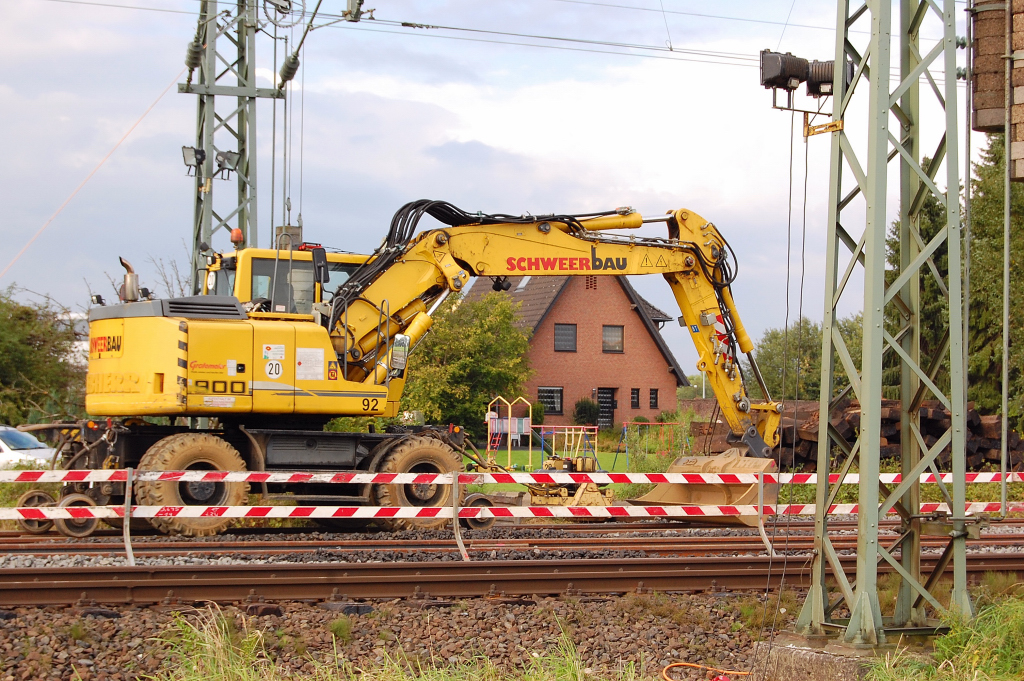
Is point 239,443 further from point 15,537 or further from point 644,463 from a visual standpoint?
point 644,463

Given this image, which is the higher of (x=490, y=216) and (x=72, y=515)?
(x=490, y=216)

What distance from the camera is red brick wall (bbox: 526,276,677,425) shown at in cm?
4403

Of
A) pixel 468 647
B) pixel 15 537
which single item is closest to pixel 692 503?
pixel 468 647

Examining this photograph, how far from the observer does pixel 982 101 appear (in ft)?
23.3

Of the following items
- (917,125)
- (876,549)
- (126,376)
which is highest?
(917,125)

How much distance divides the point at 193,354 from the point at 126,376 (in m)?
1.14

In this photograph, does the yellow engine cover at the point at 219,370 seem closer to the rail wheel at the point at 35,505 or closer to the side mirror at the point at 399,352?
the side mirror at the point at 399,352

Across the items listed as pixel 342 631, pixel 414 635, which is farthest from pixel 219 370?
pixel 414 635

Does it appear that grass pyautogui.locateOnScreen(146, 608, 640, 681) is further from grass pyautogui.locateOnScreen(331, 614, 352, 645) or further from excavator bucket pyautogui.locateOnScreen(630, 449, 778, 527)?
excavator bucket pyautogui.locateOnScreen(630, 449, 778, 527)

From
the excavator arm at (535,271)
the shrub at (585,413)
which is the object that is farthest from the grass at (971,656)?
the shrub at (585,413)

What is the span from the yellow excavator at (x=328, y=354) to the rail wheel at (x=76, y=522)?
0.03 meters

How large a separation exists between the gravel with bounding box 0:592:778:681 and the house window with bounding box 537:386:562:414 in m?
35.0

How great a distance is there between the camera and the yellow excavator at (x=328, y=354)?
12.3 meters

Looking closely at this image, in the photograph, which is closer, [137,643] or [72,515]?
[137,643]
